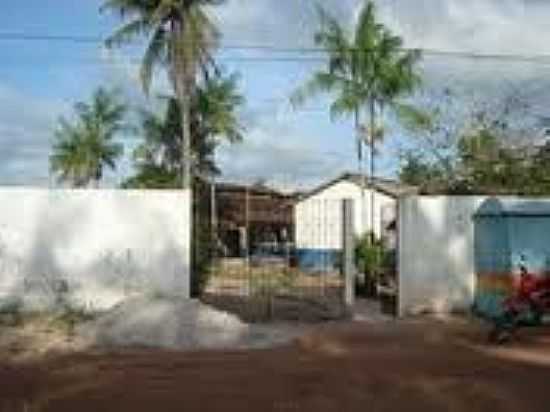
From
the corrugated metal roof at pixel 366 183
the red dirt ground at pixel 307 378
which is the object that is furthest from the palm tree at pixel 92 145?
the red dirt ground at pixel 307 378

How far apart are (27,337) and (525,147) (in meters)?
20.6

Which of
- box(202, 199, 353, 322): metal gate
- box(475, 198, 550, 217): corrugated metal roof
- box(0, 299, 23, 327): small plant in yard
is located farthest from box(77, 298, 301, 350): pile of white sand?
box(475, 198, 550, 217): corrugated metal roof

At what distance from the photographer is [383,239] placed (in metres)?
35.3

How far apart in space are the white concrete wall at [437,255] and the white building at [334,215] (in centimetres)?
121

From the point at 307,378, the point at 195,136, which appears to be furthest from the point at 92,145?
the point at 307,378

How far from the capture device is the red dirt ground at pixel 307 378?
1323 cm

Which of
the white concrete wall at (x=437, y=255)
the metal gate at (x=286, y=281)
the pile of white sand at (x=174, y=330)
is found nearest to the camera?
the pile of white sand at (x=174, y=330)

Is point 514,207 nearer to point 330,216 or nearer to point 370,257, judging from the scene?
point 370,257

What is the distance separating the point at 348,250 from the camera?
82.5ft

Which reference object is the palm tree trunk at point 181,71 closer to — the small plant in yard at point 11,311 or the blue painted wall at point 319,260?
the blue painted wall at point 319,260

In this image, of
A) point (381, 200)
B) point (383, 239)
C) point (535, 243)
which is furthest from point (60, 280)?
point (381, 200)

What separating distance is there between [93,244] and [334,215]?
47.2 ft

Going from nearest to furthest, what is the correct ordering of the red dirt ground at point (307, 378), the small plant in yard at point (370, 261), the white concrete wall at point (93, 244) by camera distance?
1. the red dirt ground at point (307, 378)
2. the white concrete wall at point (93, 244)
3. the small plant in yard at point (370, 261)

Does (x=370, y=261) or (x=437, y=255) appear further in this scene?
(x=370, y=261)
